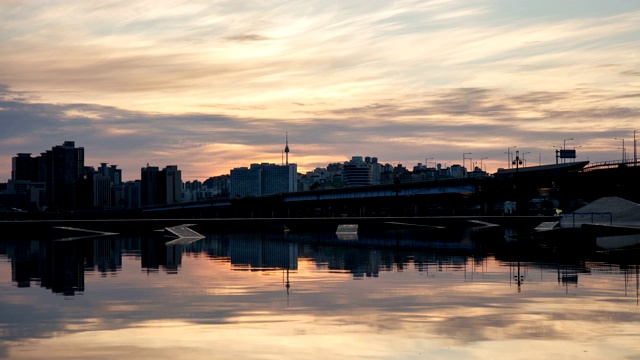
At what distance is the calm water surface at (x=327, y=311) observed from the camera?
113ft

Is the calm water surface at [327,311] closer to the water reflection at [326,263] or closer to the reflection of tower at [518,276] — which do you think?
the reflection of tower at [518,276]

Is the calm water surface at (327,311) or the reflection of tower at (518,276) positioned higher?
the reflection of tower at (518,276)

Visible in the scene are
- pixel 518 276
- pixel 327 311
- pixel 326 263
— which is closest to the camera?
pixel 327 311

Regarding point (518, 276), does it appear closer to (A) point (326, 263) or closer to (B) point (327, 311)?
(B) point (327, 311)

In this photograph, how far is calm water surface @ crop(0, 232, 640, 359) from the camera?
34.5 metres

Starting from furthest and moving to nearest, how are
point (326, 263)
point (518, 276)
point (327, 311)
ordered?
1. point (326, 263)
2. point (518, 276)
3. point (327, 311)

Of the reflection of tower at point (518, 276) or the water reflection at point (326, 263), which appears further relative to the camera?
the water reflection at point (326, 263)

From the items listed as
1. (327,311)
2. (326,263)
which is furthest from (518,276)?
(326,263)

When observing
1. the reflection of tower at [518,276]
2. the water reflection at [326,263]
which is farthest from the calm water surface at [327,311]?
the water reflection at [326,263]

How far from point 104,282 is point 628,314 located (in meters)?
40.2

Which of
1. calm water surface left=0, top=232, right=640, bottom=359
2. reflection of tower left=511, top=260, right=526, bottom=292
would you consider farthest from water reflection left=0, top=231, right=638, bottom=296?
calm water surface left=0, top=232, right=640, bottom=359

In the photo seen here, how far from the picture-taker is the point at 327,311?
46344 millimetres

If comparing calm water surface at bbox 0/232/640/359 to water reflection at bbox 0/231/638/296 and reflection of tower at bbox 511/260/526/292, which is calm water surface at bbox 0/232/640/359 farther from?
water reflection at bbox 0/231/638/296

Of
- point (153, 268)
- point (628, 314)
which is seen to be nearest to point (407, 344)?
point (628, 314)
